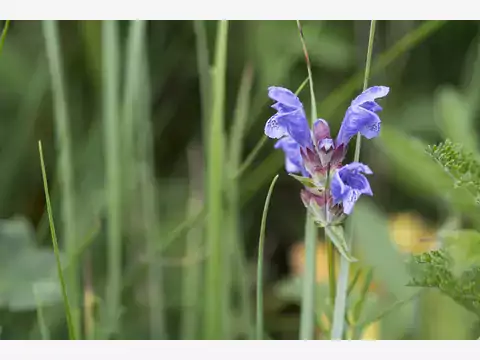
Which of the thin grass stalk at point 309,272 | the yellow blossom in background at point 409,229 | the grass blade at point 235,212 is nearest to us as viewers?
the thin grass stalk at point 309,272

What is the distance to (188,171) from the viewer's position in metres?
1.27

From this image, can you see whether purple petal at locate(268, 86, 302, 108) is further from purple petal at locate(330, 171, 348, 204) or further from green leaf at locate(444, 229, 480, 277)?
green leaf at locate(444, 229, 480, 277)

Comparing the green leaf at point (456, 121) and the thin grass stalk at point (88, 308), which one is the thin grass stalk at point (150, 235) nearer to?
the thin grass stalk at point (88, 308)

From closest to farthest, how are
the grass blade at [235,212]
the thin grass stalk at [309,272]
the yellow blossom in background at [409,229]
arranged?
the thin grass stalk at [309,272], the grass blade at [235,212], the yellow blossom in background at [409,229]

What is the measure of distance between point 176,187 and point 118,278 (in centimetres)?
36

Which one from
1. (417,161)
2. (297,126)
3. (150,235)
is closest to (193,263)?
(150,235)

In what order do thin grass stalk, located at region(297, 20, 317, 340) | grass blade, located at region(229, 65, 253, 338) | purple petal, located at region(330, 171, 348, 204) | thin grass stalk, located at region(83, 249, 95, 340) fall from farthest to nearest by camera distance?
grass blade, located at region(229, 65, 253, 338)
thin grass stalk, located at region(83, 249, 95, 340)
thin grass stalk, located at region(297, 20, 317, 340)
purple petal, located at region(330, 171, 348, 204)

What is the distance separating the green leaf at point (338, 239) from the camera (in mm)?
566

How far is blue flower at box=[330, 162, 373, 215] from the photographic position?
1.79 feet

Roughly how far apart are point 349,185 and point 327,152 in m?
0.04

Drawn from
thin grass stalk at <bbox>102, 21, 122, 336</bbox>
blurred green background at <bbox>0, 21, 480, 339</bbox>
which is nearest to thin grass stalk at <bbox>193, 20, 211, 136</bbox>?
blurred green background at <bbox>0, 21, 480, 339</bbox>

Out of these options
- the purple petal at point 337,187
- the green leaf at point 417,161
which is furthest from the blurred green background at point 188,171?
the purple petal at point 337,187

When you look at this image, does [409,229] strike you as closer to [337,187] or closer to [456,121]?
[456,121]

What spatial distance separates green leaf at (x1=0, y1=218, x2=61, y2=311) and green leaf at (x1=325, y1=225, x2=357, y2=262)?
475 millimetres
